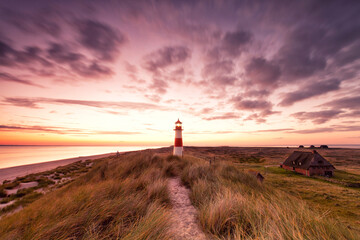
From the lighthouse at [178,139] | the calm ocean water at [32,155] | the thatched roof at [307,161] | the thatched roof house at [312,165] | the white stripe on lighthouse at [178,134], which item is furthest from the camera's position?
the thatched roof at [307,161]

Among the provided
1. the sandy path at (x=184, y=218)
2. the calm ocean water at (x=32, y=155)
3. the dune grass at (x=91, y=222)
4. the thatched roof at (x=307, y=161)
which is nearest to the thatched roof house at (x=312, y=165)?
A: the thatched roof at (x=307, y=161)

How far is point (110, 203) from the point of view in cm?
290

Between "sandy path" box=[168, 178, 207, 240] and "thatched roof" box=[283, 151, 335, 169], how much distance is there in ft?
157

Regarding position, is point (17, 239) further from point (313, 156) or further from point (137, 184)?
point (313, 156)

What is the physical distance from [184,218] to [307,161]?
165 ft

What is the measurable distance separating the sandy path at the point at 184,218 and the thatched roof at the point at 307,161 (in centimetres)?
4785

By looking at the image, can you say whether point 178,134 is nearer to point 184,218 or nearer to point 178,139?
point 178,139

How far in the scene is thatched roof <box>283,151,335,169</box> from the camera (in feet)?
123

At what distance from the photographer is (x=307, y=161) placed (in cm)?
3881

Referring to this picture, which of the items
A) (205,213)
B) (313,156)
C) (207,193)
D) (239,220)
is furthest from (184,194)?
(313,156)

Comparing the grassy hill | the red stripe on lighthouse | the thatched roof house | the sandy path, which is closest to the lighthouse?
the red stripe on lighthouse

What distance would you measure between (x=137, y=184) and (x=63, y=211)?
2.10m

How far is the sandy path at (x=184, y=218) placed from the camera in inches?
104

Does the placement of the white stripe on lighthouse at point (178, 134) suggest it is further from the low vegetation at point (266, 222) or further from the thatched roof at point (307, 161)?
the thatched roof at point (307, 161)
